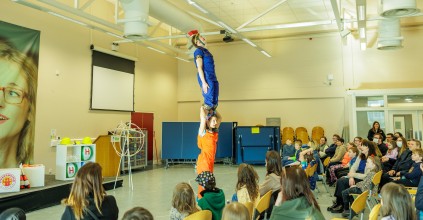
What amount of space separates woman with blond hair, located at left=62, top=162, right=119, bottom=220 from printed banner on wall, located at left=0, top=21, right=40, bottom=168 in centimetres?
514

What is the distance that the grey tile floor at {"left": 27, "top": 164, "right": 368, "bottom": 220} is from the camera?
5.14 m

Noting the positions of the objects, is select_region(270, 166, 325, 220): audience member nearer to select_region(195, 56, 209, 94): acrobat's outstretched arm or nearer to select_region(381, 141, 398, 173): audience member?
select_region(195, 56, 209, 94): acrobat's outstretched arm

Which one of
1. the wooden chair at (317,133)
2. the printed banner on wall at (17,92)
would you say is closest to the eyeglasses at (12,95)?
the printed banner on wall at (17,92)

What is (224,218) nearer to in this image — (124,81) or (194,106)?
(124,81)

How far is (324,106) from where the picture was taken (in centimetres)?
1166

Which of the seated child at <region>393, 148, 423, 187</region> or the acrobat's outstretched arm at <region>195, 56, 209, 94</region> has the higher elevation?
the acrobat's outstretched arm at <region>195, 56, 209, 94</region>

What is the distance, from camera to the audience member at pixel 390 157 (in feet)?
19.8

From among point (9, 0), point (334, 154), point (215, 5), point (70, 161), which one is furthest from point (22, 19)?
point (334, 154)

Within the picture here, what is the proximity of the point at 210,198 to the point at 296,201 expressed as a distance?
0.88 metres

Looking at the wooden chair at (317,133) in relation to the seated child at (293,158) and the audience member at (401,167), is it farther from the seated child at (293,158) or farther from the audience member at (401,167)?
the audience member at (401,167)

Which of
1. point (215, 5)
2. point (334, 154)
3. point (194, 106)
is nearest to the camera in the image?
point (334, 154)

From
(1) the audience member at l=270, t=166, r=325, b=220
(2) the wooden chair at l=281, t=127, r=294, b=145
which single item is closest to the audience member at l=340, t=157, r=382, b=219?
(1) the audience member at l=270, t=166, r=325, b=220

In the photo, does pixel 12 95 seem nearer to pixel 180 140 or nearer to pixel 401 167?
pixel 180 140

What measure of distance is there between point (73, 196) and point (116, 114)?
767cm
